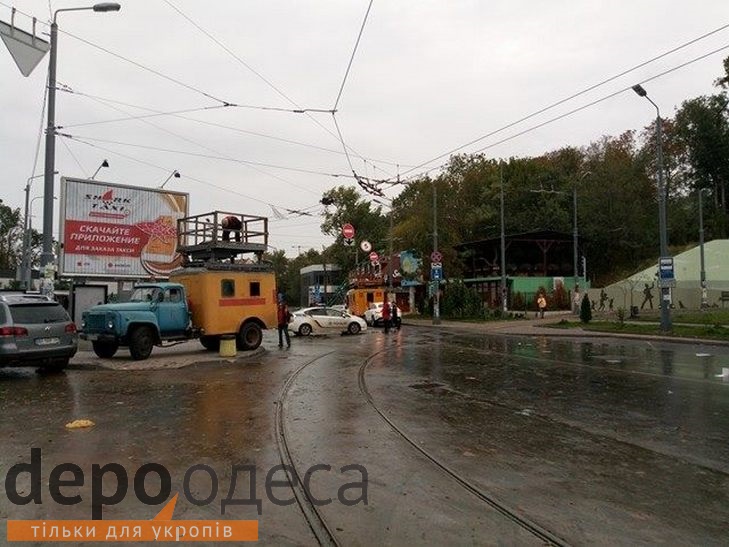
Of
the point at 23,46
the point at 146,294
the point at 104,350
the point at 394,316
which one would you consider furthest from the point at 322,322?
the point at 23,46

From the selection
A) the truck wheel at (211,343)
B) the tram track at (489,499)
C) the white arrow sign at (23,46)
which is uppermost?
the white arrow sign at (23,46)

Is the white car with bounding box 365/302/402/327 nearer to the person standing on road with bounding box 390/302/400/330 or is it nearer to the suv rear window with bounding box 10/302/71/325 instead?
the person standing on road with bounding box 390/302/400/330

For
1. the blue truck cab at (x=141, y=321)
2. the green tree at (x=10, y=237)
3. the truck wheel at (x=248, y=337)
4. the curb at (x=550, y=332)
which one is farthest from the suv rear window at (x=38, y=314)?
the green tree at (x=10, y=237)

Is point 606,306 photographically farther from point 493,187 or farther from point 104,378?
point 104,378

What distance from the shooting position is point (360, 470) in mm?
6078

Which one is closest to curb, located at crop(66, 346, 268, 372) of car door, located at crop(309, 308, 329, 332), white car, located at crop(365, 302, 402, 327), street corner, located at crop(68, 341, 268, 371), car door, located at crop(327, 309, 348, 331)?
street corner, located at crop(68, 341, 268, 371)

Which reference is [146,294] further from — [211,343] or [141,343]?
[211,343]

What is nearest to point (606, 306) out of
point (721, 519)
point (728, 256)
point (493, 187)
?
point (728, 256)

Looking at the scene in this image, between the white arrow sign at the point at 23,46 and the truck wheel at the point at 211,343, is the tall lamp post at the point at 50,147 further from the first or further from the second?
the truck wheel at the point at 211,343

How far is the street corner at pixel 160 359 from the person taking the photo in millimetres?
15062

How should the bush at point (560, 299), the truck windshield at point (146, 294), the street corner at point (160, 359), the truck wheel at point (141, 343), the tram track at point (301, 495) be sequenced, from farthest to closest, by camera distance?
the bush at point (560, 299) < the truck windshield at point (146, 294) < the truck wheel at point (141, 343) < the street corner at point (160, 359) < the tram track at point (301, 495)

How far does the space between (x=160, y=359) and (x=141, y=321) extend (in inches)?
50.8

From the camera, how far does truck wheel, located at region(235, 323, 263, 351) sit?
63.5 feet

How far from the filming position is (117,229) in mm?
29000
